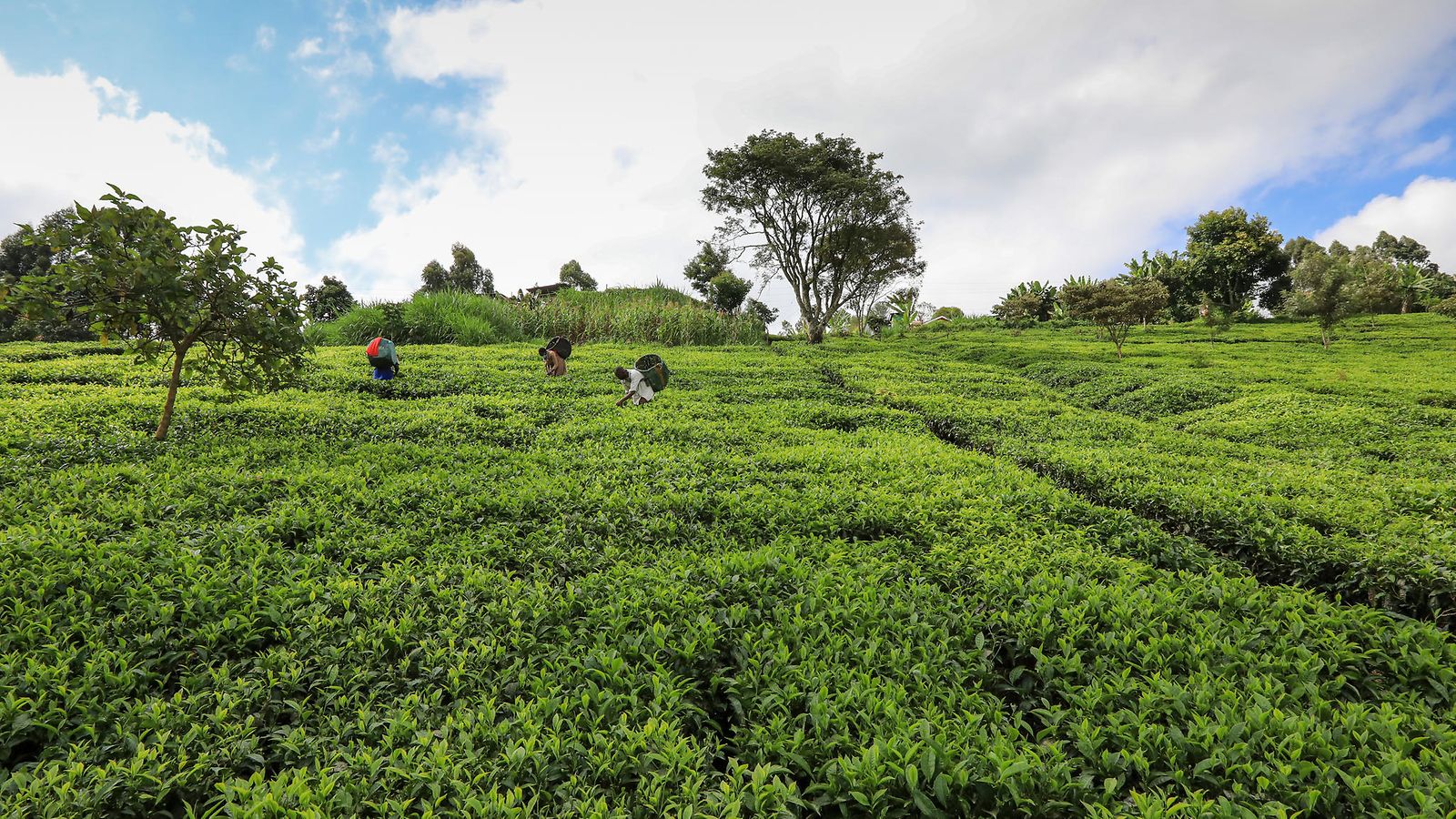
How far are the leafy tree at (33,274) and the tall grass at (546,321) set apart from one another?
603cm

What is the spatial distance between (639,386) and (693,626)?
636cm

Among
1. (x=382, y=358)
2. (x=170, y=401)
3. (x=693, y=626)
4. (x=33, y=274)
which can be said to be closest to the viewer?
(x=693, y=626)

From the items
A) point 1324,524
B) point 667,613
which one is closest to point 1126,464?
point 1324,524

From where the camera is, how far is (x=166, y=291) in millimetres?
5223

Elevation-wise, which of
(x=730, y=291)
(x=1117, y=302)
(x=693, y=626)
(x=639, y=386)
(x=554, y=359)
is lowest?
(x=693, y=626)

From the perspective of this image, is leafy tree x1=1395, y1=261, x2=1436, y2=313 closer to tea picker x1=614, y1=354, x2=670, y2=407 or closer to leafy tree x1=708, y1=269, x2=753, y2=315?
leafy tree x1=708, y1=269, x2=753, y2=315

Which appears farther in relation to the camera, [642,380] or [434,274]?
[434,274]

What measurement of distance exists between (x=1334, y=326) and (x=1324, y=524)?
117 ft

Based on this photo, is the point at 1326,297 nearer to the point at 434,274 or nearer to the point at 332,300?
the point at 332,300

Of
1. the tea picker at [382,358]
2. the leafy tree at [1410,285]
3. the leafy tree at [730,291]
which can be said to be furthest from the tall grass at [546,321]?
the leafy tree at [1410,285]

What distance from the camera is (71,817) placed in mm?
1963

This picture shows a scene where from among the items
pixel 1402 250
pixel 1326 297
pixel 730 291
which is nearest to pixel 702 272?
pixel 730 291

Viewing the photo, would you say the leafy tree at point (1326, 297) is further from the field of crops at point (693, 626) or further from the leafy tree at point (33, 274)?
the leafy tree at point (33, 274)

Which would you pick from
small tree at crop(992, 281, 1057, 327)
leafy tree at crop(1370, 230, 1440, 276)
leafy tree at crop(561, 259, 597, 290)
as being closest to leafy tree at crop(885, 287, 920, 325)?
small tree at crop(992, 281, 1057, 327)
